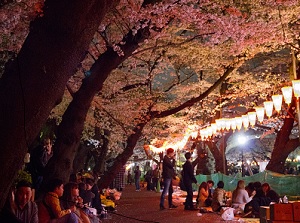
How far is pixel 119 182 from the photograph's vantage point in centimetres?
2194

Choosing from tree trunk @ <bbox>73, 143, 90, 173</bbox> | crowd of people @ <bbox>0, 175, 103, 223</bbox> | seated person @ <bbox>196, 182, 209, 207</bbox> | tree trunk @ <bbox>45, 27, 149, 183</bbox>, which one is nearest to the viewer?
crowd of people @ <bbox>0, 175, 103, 223</bbox>

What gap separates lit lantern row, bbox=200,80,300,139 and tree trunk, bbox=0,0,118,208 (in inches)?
345

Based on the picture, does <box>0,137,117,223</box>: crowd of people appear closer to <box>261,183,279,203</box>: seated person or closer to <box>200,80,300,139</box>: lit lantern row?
<box>261,183,279,203</box>: seated person

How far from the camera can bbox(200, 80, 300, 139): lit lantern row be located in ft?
38.0

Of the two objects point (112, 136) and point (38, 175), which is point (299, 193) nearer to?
point (38, 175)

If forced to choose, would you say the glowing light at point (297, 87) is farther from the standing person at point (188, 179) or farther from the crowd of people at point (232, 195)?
the standing person at point (188, 179)

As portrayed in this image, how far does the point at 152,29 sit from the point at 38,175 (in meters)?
4.87

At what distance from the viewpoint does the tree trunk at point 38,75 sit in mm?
3617

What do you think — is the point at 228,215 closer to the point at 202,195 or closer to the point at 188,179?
the point at 188,179

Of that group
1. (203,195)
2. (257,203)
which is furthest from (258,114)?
(257,203)

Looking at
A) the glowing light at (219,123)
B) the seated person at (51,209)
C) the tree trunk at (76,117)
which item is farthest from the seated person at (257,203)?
the glowing light at (219,123)

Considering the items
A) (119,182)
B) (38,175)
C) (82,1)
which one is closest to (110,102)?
(119,182)

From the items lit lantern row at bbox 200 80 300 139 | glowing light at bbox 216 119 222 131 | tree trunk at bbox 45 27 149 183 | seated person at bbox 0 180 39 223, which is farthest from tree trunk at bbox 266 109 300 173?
seated person at bbox 0 180 39 223

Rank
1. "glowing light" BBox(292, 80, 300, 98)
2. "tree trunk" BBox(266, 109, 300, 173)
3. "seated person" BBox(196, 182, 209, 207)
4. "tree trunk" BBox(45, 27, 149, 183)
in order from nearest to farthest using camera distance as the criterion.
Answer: "tree trunk" BBox(45, 27, 149, 183) → "glowing light" BBox(292, 80, 300, 98) → "seated person" BBox(196, 182, 209, 207) → "tree trunk" BBox(266, 109, 300, 173)
